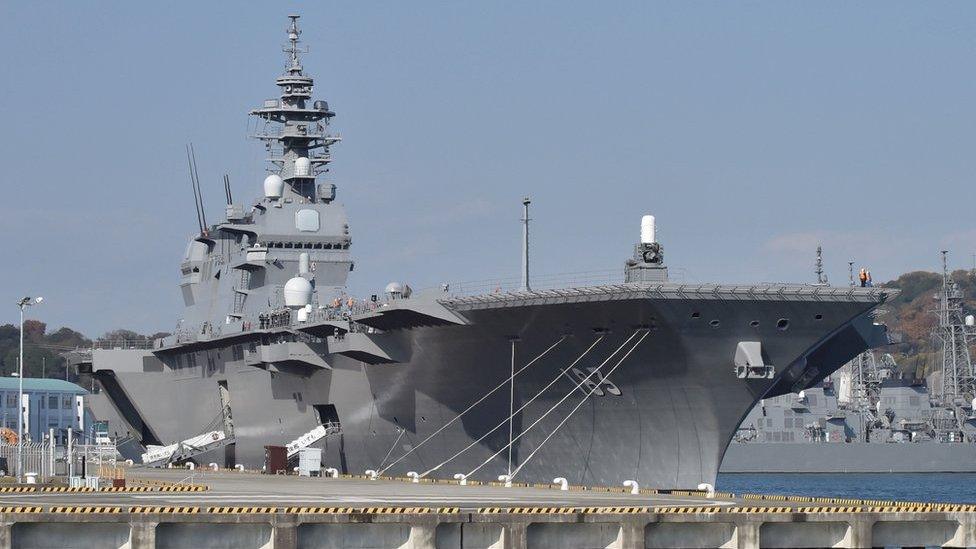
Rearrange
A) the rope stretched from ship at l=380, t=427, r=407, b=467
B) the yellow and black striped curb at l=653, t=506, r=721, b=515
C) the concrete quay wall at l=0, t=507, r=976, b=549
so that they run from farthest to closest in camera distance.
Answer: the rope stretched from ship at l=380, t=427, r=407, b=467
the yellow and black striped curb at l=653, t=506, r=721, b=515
the concrete quay wall at l=0, t=507, r=976, b=549

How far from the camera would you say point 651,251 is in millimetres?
29625

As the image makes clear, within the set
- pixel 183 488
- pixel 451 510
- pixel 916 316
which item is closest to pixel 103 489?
pixel 183 488

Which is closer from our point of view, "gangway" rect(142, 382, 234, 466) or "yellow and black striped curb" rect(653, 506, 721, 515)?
"yellow and black striped curb" rect(653, 506, 721, 515)

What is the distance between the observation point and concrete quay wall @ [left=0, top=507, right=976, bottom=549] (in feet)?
54.9

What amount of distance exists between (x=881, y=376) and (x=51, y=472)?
60.4 meters

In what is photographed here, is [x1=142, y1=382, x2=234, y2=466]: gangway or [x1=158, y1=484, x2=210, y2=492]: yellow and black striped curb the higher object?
[x1=142, y1=382, x2=234, y2=466]: gangway

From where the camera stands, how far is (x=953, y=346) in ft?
260

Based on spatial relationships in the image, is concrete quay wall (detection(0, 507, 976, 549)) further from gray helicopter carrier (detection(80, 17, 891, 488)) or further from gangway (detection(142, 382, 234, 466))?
gangway (detection(142, 382, 234, 466))

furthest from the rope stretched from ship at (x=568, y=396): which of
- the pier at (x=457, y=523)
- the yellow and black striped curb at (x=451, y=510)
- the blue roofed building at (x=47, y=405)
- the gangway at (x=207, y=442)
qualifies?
the blue roofed building at (x=47, y=405)


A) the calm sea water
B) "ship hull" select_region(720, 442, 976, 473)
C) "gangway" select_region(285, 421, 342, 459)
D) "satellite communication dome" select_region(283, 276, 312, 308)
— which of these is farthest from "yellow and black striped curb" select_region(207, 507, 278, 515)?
"ship hull" select_region(720, 442, 976, 473)

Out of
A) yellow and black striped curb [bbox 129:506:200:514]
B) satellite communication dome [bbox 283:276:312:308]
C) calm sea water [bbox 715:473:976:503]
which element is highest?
satellite communication dome [bbox 283:276:312:308]

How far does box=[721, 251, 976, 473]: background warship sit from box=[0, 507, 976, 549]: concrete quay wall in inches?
2377

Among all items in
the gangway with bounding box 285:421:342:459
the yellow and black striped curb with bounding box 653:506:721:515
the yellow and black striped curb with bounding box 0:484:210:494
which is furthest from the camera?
the gangway with bounding box 285:421:342:459

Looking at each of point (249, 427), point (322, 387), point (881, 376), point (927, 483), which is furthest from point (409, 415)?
point (881, 376)
